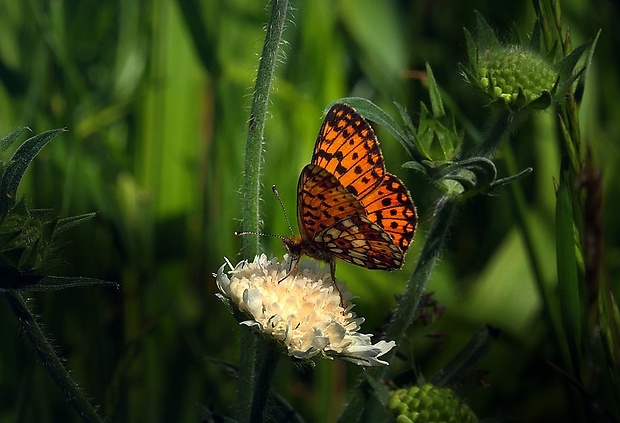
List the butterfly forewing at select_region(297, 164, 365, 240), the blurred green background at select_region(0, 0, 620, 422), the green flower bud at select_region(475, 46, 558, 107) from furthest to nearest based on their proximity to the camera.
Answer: the blurred green background at select_region(0, 0, 620, 422) → the green flower bud at select_region(475, 46, 558, 107) → the butterfly forewing at select_region(297, 164, 365, 240)

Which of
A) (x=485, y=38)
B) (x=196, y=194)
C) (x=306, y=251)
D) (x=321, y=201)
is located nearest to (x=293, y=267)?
(x=306, y=251)

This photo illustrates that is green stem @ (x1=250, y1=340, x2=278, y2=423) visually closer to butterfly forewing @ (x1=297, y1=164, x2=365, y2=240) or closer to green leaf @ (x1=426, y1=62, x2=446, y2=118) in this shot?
butterfly forewing @ (x1=297, y1=164, x2=365, y2=240)

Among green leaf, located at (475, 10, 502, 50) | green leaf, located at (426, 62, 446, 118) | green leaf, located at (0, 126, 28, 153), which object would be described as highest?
green leaf, located at (475, 10, 502, 50)

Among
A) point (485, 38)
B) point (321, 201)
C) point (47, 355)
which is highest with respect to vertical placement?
point (485, 38)

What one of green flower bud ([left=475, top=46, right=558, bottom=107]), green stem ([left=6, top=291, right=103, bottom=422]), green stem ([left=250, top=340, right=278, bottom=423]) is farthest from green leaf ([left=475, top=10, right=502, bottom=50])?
green stem ([left=6, top=291, right=103, bottom=422])

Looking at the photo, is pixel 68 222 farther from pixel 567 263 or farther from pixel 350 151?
pixel 567 263

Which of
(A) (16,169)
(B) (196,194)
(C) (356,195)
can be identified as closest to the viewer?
(A) (16,169)
